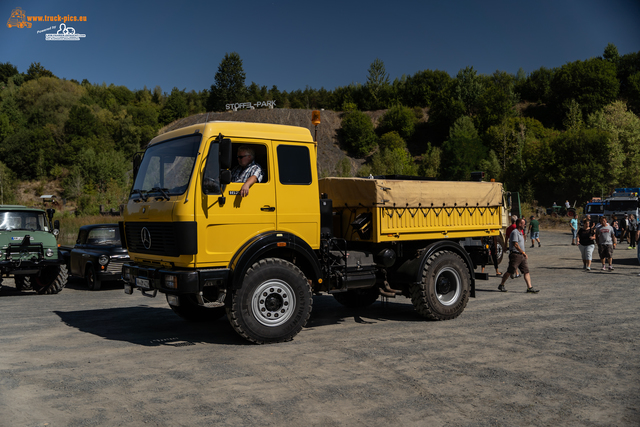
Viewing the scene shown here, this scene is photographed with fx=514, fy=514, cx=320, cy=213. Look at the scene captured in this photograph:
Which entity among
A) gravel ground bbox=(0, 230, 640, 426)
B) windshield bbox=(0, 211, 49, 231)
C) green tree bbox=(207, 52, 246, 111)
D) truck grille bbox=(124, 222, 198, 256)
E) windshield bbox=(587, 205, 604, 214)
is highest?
green tree bbox=(207, 52, 246, 111)

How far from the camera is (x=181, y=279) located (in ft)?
21.5

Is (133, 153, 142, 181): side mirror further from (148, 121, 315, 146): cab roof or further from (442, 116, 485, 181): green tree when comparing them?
(442, 116, 485, 181): green tree

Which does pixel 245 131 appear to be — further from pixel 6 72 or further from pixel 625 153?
pixel 6 72

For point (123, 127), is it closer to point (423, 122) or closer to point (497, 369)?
point (423, 122)

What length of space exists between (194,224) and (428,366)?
335 cm

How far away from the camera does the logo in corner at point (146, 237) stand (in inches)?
286

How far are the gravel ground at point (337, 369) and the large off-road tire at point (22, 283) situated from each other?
4700mm

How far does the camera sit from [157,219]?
700cm

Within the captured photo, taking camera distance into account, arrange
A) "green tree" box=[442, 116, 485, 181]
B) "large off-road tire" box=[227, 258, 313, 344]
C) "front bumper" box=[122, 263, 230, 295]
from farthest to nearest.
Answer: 1. "green tree" box=[442, 116, 485, 181]
2. "large off-road tire" box=[227, 258, 313, 344]
3. "front bumper" box=[122, 263, 230, 295]

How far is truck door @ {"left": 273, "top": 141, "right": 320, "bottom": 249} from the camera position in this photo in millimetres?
7375

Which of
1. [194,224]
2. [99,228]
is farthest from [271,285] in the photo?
[99,228]

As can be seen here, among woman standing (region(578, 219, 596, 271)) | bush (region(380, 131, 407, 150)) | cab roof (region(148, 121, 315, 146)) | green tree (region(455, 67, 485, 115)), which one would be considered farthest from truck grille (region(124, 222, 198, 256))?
green tree (region(455, 67, 485, 115))

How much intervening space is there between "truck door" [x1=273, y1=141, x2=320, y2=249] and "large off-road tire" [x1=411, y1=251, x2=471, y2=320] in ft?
6.93

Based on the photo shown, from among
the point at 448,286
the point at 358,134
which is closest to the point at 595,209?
the point at 448,286
